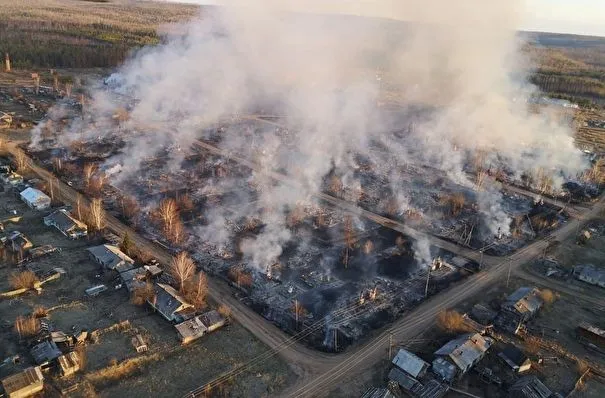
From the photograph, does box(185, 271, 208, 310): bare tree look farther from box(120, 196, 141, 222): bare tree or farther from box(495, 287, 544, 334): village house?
box(495, 287, 544, 334): village house

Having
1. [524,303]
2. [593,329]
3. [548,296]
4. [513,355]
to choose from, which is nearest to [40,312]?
[513,355]

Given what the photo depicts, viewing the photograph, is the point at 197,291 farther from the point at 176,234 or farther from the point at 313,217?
the point at 313,217

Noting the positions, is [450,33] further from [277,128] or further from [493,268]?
[493,268]

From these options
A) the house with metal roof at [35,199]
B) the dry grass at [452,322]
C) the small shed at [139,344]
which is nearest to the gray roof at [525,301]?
the dry grass at [452,322]

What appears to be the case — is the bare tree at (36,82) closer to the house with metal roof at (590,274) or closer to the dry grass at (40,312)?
the dry grass at (40,312)

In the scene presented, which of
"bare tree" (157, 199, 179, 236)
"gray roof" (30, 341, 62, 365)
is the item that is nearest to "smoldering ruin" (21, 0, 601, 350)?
"bare tree" (157, 199, 179, 236)

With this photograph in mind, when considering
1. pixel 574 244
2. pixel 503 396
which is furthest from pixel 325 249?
pixel 574 244
